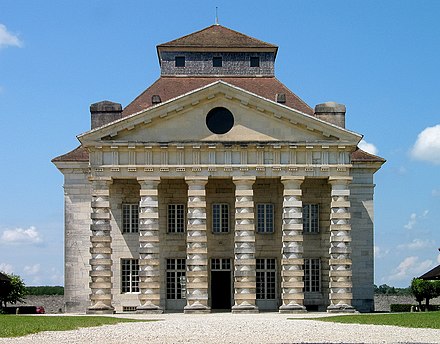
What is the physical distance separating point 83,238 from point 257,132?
12.8 meters

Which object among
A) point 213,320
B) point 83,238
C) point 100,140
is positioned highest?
point 100,140

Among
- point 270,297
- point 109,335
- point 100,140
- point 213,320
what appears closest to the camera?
point 109,335

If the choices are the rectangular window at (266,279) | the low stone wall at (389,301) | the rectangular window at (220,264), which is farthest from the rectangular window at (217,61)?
the low stone wall at (389,301)

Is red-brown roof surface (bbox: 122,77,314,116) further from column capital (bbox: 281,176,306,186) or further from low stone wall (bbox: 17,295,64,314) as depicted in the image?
low stone wall (bbox: 17,295,64,314)

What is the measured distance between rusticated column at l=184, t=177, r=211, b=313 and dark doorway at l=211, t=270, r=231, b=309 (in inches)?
145

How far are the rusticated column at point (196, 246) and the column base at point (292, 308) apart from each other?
4.00 m

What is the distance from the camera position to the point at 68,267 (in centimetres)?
5644

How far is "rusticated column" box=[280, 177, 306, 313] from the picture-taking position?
51406 mm

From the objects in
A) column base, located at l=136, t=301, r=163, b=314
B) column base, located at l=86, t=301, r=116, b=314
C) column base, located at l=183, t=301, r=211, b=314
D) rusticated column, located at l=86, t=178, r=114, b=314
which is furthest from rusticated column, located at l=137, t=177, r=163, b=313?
rusticated column, located at l=86, t=178, r=114, b=314

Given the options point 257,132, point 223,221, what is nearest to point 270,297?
point 223,221

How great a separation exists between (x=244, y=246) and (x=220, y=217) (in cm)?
443

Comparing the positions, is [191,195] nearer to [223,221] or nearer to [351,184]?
[223,221]

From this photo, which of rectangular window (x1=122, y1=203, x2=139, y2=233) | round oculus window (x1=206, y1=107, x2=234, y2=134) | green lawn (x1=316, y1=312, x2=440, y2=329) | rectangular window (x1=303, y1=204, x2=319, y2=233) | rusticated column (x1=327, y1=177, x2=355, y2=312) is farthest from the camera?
rectangular window (x1=303, y1=204, x2=319, y2=233)

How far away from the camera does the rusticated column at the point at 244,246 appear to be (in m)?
51.2
